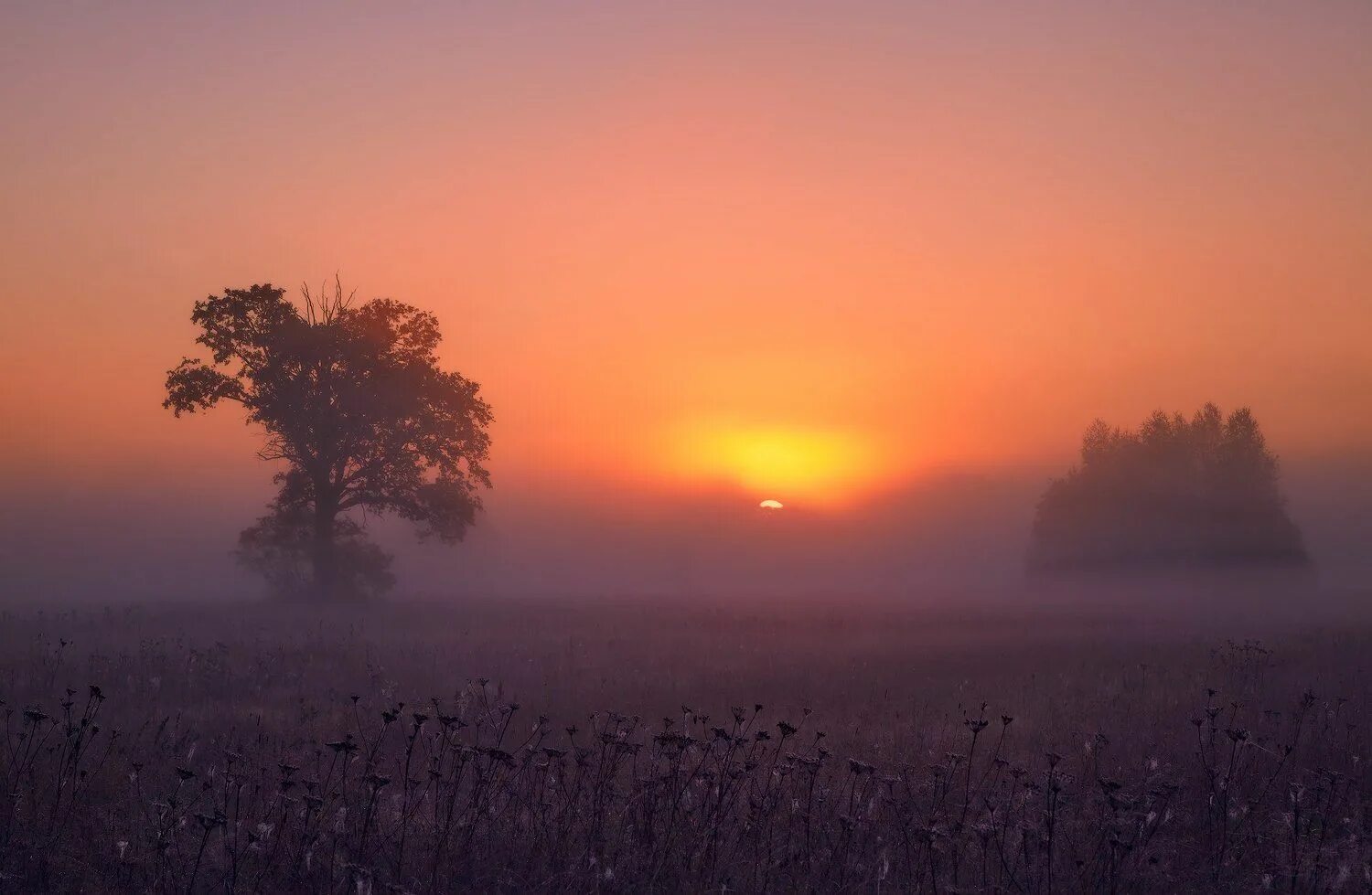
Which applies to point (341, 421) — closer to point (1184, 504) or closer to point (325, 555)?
point (325, 555)

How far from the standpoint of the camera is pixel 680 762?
24.8 ft

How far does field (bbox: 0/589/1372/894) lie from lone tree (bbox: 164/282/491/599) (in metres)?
9.49

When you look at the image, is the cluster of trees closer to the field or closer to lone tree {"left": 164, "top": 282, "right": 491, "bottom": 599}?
lone tree {"left": 164, "top": 282, "right": 491, "bottom": 599}

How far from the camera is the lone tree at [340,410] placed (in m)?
28.3

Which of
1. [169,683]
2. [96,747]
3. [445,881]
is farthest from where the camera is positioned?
[169,683]

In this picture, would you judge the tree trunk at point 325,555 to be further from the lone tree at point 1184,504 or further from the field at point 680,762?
the lone tree at point 1184,504

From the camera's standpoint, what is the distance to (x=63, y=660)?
14719mm

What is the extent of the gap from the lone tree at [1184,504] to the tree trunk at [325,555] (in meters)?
41.6

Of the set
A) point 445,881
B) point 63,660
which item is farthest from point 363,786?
point 63,660

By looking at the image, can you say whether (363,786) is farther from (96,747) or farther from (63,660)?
(63,660)

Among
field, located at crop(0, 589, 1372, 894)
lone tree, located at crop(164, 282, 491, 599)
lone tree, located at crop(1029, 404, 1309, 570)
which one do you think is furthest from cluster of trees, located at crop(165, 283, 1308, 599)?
lone tree, located at crop(1029, 404, 1309, 570)

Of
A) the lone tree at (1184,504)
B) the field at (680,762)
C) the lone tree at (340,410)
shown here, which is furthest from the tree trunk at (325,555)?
the lone tree at (1184,504)

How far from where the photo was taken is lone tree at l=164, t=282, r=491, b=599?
28.3 metres

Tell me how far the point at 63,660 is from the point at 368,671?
4868 millimetres
